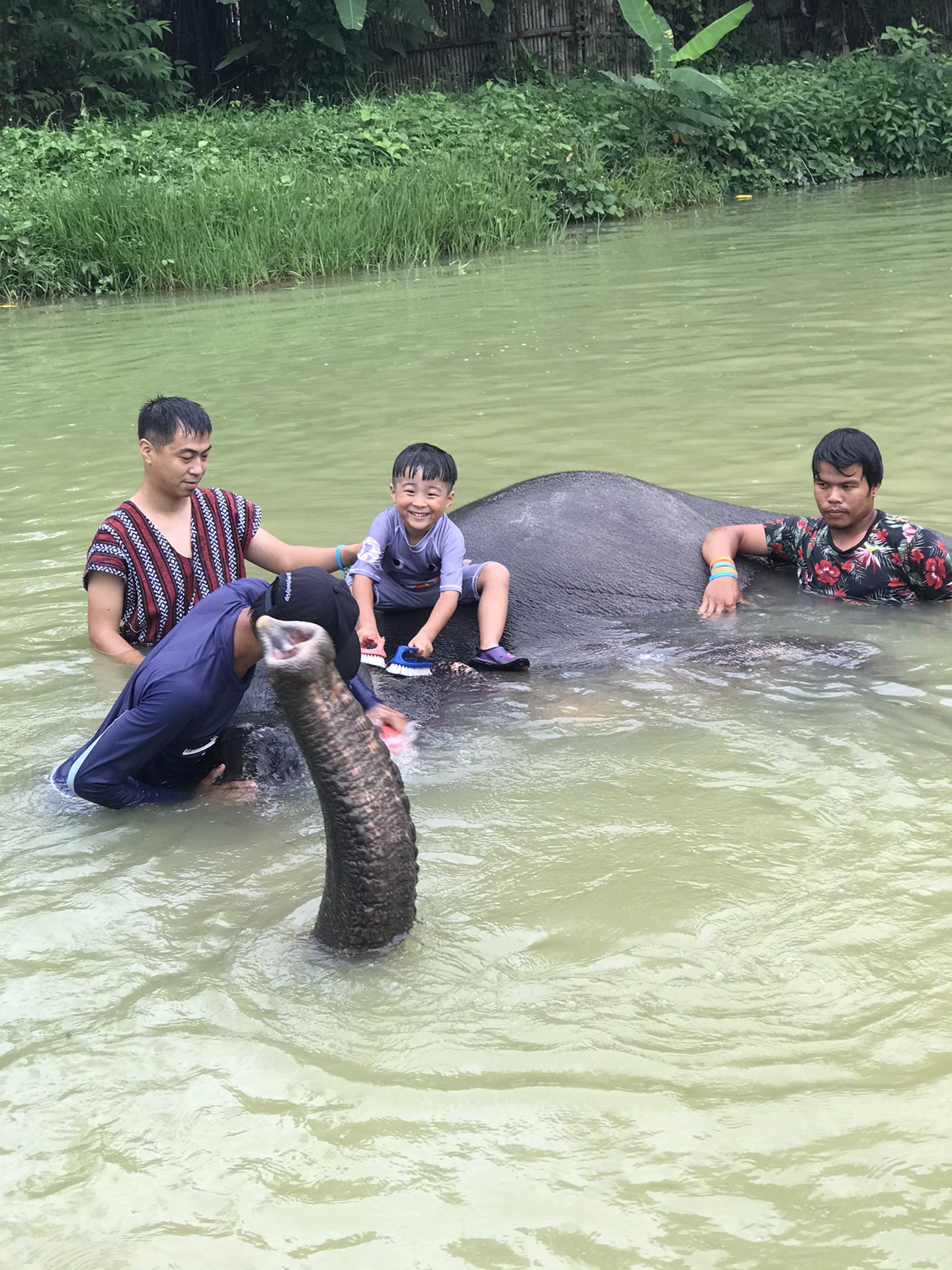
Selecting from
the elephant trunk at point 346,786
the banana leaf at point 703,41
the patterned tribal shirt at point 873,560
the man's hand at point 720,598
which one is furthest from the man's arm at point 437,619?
the banana leaf at point 703,41

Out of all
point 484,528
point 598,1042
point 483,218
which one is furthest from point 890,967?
point 483,218

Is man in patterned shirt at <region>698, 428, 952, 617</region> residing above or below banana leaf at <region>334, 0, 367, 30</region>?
below

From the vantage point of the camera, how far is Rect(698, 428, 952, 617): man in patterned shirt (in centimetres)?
428

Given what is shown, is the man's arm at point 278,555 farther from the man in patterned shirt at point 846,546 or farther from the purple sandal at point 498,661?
the man in patterned shirt at point 846,546

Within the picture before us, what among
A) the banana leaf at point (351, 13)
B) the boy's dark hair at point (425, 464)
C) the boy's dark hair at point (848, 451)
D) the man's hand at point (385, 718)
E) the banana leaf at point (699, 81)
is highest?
the banana leaf at point (351, 13)

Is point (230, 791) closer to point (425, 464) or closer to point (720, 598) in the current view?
point (425, 464)

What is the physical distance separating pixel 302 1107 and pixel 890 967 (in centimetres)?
103

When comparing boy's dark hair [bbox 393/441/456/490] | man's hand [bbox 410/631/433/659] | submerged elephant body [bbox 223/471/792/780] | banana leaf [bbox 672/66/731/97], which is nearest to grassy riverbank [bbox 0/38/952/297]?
banana leaf [bbox 672/66/731/97]

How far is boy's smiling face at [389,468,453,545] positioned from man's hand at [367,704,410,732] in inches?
29.1

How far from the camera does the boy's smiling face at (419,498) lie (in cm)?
406

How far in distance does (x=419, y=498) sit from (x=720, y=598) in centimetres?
94

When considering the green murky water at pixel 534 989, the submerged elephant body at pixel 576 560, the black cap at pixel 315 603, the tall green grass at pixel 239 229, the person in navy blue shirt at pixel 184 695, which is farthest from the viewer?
the tall green grass at pixel 239 229

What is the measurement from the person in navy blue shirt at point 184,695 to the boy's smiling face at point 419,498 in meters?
0.79

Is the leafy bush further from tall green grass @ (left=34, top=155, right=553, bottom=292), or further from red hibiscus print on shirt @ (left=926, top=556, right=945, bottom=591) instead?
red hibiscus print on shirt @ (left=926, top=556, right=945, bottom=591)
